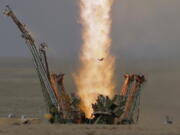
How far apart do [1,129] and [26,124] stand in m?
8.22

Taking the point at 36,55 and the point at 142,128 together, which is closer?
the point at 142,128

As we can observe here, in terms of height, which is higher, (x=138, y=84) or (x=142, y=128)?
(x=138, y=84)

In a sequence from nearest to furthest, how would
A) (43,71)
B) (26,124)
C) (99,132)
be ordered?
(99,132)
(26,124)
(43,71)

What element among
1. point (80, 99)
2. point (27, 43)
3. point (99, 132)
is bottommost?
point (99, 132)

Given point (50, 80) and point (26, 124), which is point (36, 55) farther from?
point (26, 124)

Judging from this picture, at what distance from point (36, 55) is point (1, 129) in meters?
17.5

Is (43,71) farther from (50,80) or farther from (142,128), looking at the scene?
(142,128)

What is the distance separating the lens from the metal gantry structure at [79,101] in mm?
95250

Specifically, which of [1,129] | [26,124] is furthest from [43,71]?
[1,129]

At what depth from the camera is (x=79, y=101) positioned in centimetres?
9675

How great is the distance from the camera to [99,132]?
8338 cm

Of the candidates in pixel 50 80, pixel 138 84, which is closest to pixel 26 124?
pixel 50 80


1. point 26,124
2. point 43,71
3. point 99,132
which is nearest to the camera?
point 99,132

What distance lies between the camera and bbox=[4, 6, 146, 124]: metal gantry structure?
9525 cm
